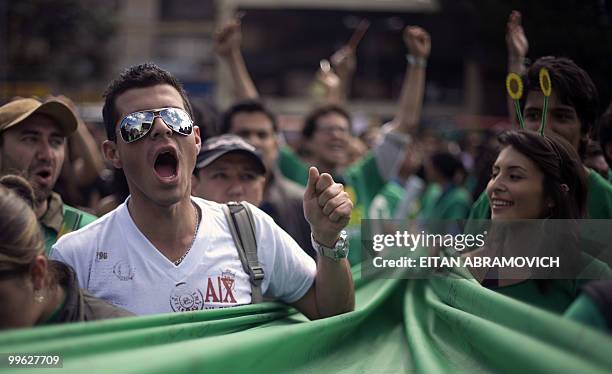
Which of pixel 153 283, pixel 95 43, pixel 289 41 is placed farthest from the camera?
pixel 289 41

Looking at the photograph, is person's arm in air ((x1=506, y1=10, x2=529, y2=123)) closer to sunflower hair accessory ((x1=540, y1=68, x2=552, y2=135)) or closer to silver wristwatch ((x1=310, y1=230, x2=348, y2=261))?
sunflower hair accessory ((x1=540, y1=68, x2=552, y2=135))

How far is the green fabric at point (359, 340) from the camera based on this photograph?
178 cm

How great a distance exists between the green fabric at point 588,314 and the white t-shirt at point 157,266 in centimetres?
134

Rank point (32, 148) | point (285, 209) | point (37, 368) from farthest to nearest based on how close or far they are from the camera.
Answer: point (285, 209)
point (32, 148)
point (37, 368)

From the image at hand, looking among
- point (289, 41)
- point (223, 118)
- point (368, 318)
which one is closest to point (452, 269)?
point (368, 318)

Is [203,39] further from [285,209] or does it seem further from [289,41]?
[285,209]

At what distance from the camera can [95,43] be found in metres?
32.2

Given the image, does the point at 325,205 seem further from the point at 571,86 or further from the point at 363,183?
the point at 363,183

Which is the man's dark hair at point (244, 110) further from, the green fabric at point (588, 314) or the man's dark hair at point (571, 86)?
the green fabric at point (588, 314)

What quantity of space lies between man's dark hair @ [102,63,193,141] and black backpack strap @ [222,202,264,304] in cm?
43

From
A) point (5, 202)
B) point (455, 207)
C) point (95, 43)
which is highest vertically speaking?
point (95, 43)

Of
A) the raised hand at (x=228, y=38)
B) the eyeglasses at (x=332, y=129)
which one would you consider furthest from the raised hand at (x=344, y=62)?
the raised hand at (x=228, y=38)

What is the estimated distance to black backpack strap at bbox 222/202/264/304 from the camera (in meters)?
2.94

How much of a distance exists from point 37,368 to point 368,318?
5.78ft
